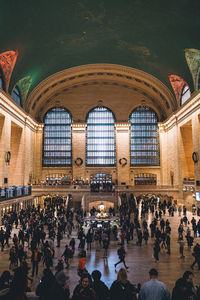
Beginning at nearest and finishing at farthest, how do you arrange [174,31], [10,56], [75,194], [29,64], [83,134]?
1. [174,31]
2. [10,56]
3. [29,64]
4. [75,194]
5. [83,134]

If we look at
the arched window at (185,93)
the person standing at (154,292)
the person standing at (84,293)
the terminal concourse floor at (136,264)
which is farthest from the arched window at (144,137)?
the person standing at (84,293)

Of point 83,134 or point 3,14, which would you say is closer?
point 3,14

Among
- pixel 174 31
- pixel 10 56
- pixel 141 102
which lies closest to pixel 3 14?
pixel 10 56

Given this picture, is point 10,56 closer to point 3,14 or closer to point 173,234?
point 3,14

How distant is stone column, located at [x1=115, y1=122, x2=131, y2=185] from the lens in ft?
126

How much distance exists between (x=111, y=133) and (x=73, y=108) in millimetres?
7565

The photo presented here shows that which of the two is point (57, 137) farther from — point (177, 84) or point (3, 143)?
point (177, 84)

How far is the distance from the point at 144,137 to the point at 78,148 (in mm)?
11139

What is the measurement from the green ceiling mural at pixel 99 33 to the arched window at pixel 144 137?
9.32 metres

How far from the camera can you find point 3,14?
59.4 feet

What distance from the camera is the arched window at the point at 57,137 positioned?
39.6m

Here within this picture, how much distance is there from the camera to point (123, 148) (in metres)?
38.8

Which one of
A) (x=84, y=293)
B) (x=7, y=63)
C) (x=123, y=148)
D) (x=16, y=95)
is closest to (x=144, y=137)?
(x=123, y=148)

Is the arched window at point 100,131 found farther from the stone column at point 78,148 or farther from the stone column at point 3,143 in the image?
the stone column at point 3,143
